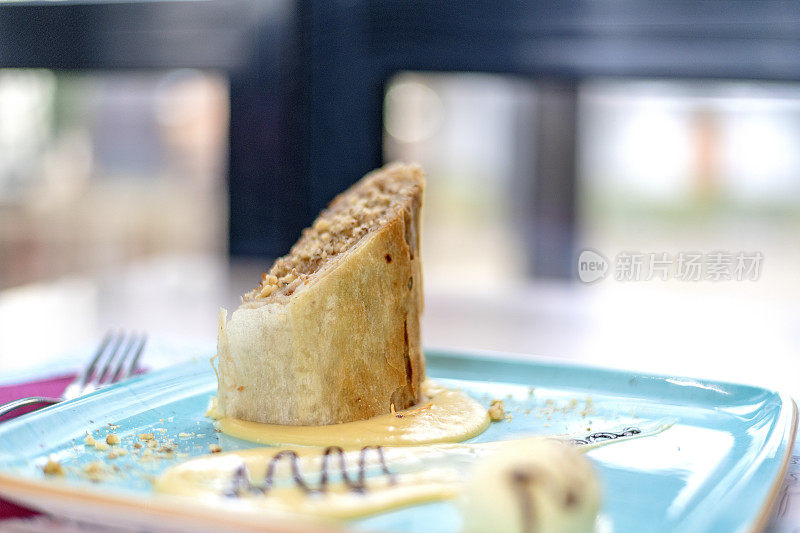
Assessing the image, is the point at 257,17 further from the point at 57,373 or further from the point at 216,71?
the point at 57,373

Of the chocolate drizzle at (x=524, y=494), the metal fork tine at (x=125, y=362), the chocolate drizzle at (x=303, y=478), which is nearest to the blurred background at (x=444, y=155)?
the metal fork tine at (x=125, y=362)

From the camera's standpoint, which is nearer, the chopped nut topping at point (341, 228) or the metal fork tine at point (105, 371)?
the chopped nut topping at point (341, 228)

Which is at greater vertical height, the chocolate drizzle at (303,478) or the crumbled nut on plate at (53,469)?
the crumbled nut on plate at (53,469)

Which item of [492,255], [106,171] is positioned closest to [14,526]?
[492,255]

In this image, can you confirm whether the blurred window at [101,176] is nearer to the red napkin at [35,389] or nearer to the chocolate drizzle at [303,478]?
the red napkin at [35,389]

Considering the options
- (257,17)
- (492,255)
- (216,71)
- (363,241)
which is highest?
(257,17)

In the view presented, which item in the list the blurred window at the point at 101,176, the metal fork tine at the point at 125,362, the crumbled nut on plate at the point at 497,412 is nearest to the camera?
the crumbled nut on plate at the point at 497,412

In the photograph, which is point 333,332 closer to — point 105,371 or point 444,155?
point 105,371
